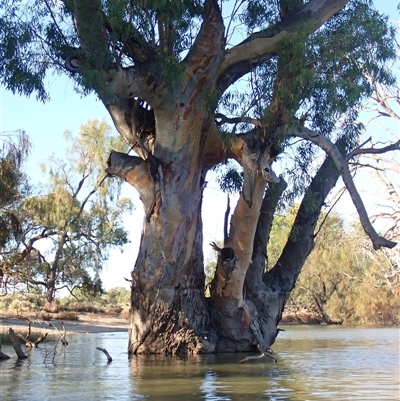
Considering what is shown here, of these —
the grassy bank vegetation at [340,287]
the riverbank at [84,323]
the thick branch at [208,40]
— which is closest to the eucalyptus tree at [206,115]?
the thick branch at [208,40]

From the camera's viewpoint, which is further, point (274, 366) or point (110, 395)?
point (274, 366)

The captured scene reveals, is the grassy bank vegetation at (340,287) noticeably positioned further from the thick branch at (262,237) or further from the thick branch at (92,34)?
the thick branch at (92,34)

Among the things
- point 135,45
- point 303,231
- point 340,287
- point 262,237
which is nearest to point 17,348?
point 262,237

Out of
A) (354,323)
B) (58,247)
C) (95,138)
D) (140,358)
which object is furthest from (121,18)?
(354,323)

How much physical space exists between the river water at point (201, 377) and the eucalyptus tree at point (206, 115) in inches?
42.1

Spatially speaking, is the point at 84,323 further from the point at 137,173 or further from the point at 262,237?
the point at 137,173

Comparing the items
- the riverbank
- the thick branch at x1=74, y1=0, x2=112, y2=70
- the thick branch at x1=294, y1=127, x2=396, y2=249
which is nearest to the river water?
the thick branch at x1=294, y1=127, x2=396, y2=249

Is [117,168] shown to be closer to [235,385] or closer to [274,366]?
[274,366]

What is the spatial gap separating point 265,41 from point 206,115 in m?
1.91

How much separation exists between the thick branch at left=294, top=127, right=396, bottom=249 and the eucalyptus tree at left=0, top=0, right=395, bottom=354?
0.02 meters

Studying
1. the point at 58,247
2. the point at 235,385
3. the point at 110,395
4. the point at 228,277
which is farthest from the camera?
the point at 58,247

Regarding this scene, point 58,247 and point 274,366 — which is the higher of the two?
point 58,247

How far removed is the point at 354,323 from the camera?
35.4 m

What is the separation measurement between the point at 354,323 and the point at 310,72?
945 inches
